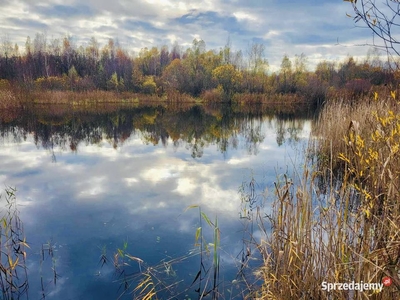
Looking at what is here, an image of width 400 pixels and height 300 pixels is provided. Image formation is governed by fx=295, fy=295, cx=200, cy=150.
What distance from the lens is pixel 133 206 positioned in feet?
18.8

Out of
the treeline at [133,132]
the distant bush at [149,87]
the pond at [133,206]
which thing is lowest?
the pond at [133,206]

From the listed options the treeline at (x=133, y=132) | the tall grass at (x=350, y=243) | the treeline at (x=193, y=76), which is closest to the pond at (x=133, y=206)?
the treeline at (x=133, y=132)

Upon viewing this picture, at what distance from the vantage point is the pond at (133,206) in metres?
3.53

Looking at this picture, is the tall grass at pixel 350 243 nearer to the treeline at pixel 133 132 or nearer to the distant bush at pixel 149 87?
the treeline at pixel 133 132

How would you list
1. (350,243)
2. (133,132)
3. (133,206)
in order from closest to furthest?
(350,243), (133,206), (133,132)

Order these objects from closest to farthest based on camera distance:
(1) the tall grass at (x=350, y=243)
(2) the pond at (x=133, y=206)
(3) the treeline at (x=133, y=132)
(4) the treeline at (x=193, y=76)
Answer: (1) the tall grass at (x=350, y=243) → (2) the pond at (x=133, y=206) → (3) the treeline at (x=133, y=132) → (4) the treeline at (x=193, y=76)

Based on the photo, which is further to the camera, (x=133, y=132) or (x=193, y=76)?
(x=193, y=76)

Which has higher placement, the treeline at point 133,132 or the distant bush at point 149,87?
the distant bush at point 149,87

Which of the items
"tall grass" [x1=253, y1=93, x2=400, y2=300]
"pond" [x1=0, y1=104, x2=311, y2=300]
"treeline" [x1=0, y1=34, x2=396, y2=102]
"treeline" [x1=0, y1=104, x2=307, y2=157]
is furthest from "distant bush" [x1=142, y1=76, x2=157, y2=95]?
"tall grass" [x1=253, y1=93, x2=400, y2=300]

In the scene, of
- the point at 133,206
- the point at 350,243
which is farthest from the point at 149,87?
the point at 350,243

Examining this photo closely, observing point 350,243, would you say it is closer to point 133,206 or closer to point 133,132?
point 133,206

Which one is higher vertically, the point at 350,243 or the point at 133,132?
the point at 350,243

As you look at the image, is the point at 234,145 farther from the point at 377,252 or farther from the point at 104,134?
the point at 377,252

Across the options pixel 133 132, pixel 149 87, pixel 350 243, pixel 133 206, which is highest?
pixel 149 87
